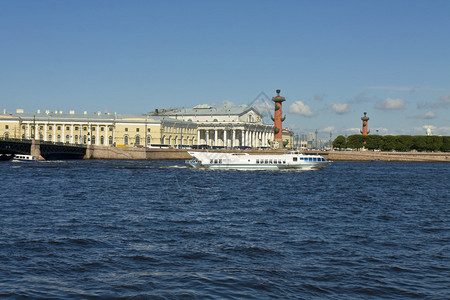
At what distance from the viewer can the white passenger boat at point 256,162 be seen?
63.9 metres

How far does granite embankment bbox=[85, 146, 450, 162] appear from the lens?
304 feet

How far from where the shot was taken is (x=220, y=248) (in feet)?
53.0

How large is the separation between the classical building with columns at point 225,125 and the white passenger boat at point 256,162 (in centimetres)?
6480

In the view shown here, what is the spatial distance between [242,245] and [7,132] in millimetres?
105973

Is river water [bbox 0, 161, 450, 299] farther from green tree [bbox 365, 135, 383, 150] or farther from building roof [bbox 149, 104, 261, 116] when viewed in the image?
building roof [bbox 149, 104, 261, 116]

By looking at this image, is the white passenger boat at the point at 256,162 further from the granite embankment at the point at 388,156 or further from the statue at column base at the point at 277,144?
the statue at column base at the point at 277,144

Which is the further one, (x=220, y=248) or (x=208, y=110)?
(x=208, y=110)

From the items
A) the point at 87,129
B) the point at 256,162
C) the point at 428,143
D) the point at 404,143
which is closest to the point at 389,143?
the point at 404,143

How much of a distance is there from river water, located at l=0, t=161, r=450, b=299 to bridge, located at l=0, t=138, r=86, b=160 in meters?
45.3

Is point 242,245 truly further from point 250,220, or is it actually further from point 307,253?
point 250,220

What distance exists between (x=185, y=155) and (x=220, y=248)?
90.0 metres

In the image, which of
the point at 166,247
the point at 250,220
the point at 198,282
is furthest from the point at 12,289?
the point at 250,220

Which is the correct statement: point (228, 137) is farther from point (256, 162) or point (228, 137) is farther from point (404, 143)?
point (256, 162)

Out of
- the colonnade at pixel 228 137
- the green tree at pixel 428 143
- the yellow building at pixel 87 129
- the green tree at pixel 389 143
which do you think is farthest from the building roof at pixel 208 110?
the green tree at pixel 428 143
